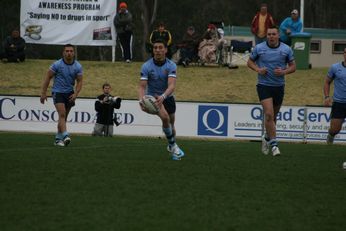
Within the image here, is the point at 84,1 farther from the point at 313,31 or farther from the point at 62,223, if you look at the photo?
the point at 62,223

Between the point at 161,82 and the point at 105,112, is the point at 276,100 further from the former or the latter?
the point at 105,112

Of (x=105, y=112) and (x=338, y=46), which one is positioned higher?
(x=338, y=46)

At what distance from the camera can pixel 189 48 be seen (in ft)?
109

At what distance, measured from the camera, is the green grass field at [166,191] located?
8281 millimetres

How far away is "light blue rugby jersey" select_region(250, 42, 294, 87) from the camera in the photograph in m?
14.6

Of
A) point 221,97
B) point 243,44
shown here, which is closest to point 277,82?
point 221,97

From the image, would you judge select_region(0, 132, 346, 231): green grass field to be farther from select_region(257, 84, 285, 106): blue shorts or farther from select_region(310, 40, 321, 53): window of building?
select_region(310, 40, 321, 53): window of building

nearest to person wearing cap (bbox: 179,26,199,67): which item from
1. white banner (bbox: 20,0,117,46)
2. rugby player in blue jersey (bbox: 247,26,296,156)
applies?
white banner (bbox: 20,0,117,46)

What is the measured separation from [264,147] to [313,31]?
107 feet

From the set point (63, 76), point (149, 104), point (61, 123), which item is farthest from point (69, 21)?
point (149, 104)

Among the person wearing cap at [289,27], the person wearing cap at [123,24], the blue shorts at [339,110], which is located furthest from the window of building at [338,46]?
the blue shorts at [339,110]

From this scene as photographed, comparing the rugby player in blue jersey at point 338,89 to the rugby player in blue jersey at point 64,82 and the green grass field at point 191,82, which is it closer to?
the rugby player in blue jersey at point 64,82

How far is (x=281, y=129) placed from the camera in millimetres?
25047

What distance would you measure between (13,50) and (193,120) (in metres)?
10.4
